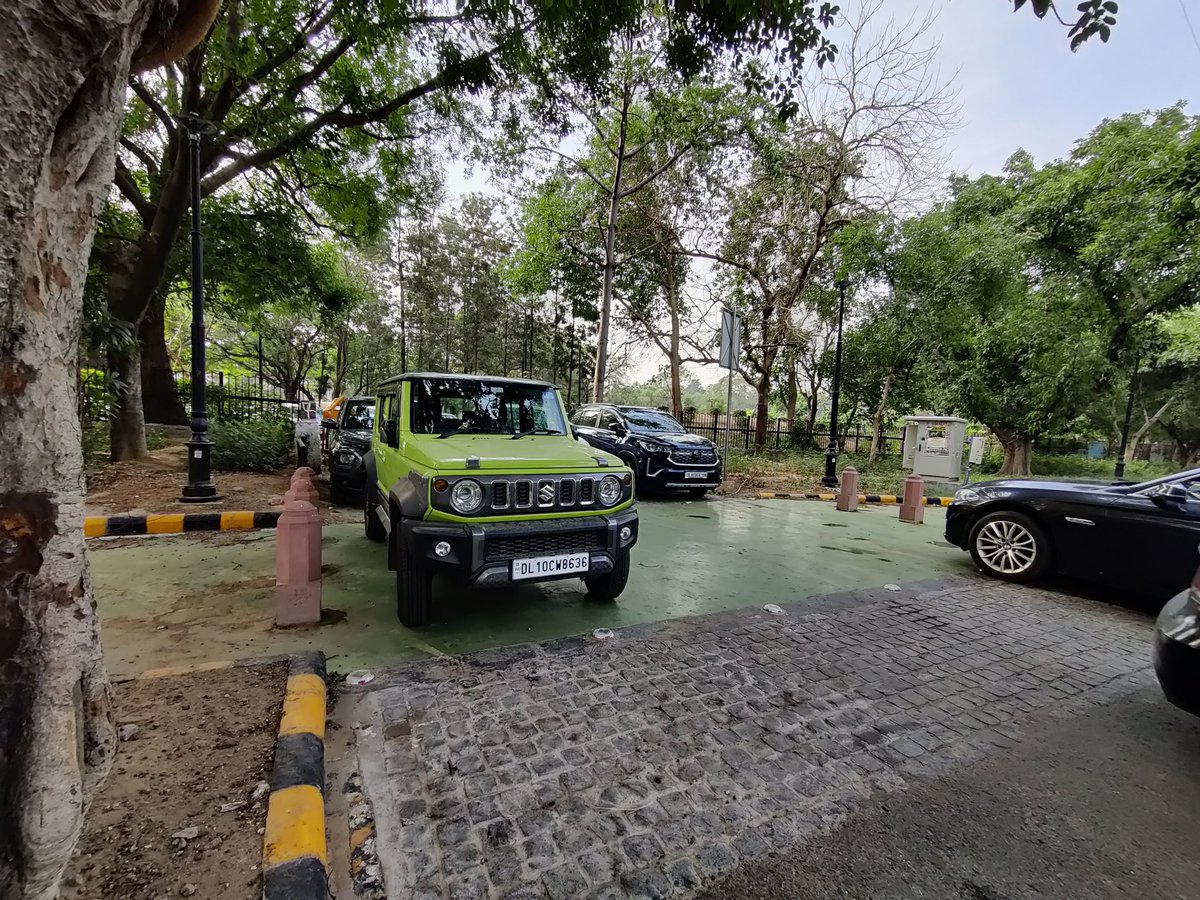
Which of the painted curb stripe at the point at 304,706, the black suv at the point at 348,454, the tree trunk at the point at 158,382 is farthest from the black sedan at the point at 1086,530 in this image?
the tree trunk at the point at 158,382

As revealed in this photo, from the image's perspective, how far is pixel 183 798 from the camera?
1947 mm

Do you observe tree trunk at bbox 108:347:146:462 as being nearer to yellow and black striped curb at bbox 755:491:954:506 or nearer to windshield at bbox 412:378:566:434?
windshield at bbox 412:378:566:434

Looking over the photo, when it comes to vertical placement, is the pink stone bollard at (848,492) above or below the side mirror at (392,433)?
below

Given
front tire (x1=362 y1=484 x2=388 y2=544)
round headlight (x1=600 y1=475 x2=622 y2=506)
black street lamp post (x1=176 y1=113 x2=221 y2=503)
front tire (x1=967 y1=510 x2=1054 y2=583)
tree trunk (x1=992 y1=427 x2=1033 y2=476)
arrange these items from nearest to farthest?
round headlight (x1=600 y1=475 x2=622 y2=506) → front tire (x1=967 y1=510 x2=1054 y2=583) → front tire (x1=362 y1=484 x2=388 y2=544) → black street lamp post (x1=176 y1=113 x2=221 y2=503) → tree trunk (x1=992 y1=427 x2=1033 y2=476)

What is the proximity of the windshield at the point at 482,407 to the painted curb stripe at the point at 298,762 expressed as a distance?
2540mm

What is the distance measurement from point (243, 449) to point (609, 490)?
878 centimetres

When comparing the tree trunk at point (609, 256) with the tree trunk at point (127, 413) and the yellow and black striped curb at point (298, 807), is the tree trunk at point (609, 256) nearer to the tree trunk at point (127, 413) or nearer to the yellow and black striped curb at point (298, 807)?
the tree trunk at point (127, 413)

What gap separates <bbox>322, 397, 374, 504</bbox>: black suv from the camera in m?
7.73

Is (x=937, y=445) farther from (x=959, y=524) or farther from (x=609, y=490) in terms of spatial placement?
(x=609, y=490)

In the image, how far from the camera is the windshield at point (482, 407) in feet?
14.8

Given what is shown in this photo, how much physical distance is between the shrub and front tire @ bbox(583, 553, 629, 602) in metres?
8.32

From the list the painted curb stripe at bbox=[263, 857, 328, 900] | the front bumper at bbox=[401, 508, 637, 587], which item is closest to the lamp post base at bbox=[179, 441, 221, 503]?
the front bumper at bbox=[401, 508, 637, 587]

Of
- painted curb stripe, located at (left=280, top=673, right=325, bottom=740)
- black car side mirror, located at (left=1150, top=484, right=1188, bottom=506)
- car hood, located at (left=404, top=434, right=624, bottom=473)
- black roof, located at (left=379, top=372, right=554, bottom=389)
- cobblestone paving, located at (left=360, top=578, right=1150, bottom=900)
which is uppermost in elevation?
black roof, located at (left=379, top=372, right=554, bottom=389)

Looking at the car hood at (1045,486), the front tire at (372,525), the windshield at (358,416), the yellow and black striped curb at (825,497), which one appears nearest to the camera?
the car hood at (1045,486)
